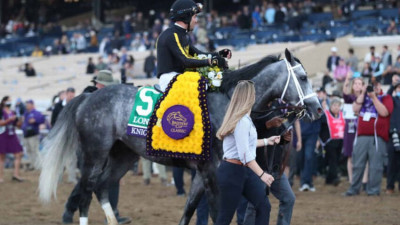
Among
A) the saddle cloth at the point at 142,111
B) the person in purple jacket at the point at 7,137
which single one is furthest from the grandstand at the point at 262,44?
the saddle cloth at the point at 142,111

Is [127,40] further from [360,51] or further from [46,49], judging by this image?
[360,51]

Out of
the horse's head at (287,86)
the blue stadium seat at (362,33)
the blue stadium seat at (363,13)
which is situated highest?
the horse's head at (287,86)

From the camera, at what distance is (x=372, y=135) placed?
1510 cm

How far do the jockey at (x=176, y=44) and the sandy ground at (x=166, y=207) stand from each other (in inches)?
100.0

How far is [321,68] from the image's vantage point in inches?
1057

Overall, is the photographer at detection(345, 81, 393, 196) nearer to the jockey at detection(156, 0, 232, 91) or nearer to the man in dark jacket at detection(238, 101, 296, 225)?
the jockey at detection(156, 0, 232, 91)

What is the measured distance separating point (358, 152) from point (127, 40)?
20182 millimetres

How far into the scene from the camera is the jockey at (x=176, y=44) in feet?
34.4

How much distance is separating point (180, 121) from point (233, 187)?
2394 mm

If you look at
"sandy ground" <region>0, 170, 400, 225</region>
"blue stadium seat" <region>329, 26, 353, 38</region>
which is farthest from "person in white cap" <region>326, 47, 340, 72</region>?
"sandy ground" <region>0, 170, 400, 225</region>

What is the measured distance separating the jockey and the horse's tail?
171cm

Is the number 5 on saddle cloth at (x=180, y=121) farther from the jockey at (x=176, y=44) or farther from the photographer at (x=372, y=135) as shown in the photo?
the photographer at (x=372, y=135)

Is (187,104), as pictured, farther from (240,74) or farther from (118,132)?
(118,132)

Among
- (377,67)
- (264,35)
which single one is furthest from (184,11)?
(264,35)
